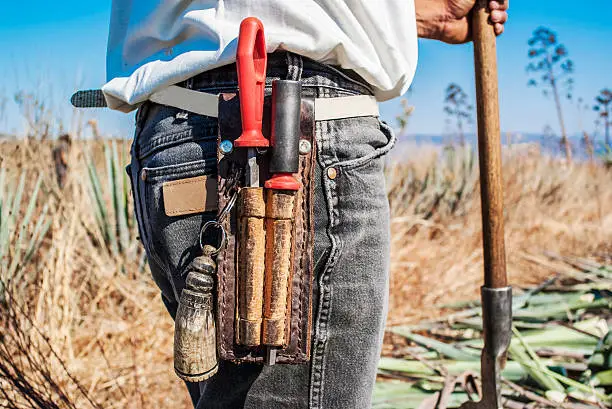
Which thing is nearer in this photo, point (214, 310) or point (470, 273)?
point (214, 310)

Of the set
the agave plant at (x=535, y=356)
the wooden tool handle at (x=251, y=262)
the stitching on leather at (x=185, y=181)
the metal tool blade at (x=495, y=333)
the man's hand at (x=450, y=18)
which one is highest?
the man's hand at (x=450, y=18)

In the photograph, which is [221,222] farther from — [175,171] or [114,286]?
[114,286]

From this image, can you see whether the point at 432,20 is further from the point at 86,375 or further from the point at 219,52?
the point at 86,375

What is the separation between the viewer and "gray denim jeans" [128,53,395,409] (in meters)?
0.93

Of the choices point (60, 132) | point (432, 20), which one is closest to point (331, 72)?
point (432, 20)

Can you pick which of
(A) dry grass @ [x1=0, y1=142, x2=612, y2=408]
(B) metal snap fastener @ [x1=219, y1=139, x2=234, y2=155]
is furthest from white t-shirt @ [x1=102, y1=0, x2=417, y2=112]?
(A) dry grass @ [x1=0, y1=142, x2=612, y2=408]

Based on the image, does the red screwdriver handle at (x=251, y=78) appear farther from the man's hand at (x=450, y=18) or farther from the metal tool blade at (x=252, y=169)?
the man's hand at (x=450, y=18)

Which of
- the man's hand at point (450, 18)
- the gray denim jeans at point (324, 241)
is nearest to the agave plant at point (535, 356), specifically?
the man's hand at point (450, 18)

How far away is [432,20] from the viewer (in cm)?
130

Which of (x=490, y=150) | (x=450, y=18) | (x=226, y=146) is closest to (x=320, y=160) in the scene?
(x=226, y=146)

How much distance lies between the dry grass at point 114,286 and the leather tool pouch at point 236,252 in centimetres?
105

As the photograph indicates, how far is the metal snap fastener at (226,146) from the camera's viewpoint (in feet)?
2.94

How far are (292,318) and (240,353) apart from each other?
96 millimetres

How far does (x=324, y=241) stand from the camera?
0.92 metres
